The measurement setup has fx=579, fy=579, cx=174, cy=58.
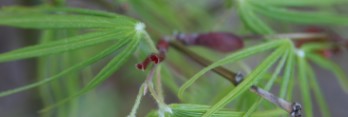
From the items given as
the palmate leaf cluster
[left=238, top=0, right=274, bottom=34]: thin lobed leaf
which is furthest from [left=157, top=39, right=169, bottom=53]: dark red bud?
[left=238, top=0, right=274, bottom=34]: thin lobed leaf

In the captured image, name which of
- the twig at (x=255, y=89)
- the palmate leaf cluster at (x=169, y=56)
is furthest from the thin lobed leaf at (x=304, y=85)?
the twig at (x=255, y=89)

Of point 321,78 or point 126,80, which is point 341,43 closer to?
point 126,80

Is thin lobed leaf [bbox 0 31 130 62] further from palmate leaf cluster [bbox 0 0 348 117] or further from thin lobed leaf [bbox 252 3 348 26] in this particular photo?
thin lobed leaf [bbox 252 3 348 26]

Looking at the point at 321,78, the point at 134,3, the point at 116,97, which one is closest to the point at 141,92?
the point at 134,3

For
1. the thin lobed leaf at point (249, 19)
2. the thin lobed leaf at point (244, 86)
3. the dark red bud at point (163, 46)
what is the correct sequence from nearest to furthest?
1. the thin lobed leaf at point (244, 86)
2. the dark red bud at point (163, 46)
3. the thin lobed leaf at point (249, 19)

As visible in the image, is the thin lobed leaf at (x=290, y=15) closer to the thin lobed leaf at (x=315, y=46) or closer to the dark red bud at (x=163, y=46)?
the thin lobed leaf at (x=315, y=46)

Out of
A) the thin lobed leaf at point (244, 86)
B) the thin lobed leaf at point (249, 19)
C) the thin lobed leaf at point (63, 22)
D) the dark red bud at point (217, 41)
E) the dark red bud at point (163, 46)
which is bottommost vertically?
the thin lobed leaf at point (244, 86)

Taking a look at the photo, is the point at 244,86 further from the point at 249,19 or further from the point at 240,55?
the point at 249,19
